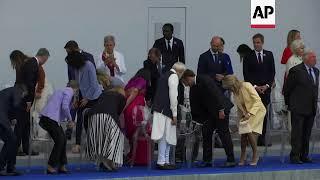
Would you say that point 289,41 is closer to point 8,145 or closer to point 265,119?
point 265,119

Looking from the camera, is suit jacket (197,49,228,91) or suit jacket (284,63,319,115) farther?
suit jacket (197,49,228,91)

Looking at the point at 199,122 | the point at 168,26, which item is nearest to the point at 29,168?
the point at 199,122

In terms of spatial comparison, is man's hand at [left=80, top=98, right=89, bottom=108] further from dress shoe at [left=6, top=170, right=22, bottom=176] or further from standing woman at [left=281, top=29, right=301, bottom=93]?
standing woman at [left=281, top=29, right=301, bottom=93]

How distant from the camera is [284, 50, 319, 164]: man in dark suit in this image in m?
14.8

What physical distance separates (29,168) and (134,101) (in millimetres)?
1953

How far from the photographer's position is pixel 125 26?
17.8 metres

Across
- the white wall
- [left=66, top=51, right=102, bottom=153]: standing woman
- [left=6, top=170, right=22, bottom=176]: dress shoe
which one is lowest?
[left=6, top=170, right=22, bottom=176]: dress shoe

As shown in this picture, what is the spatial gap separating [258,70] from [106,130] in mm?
3438

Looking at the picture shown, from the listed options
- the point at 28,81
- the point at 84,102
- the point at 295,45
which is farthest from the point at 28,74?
the point at 295,45

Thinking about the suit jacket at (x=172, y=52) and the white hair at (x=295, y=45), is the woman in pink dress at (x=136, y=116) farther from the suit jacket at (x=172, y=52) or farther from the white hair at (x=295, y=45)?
the white hair at (x=295, y=45)

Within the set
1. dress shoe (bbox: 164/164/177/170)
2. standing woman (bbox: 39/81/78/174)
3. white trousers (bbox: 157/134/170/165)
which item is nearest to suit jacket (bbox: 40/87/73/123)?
standing woman (bbox: 39/81/78/174)

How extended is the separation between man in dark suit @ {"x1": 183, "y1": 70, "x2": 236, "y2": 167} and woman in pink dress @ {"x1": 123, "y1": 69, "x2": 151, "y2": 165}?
31.5 inches

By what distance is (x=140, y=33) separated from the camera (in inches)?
704

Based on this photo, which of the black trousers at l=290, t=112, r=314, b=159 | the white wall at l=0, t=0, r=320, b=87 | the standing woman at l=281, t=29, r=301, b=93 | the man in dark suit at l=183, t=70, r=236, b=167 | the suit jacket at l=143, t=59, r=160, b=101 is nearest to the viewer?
the man in dark suit at l=183, t=70, r=236, b=167
